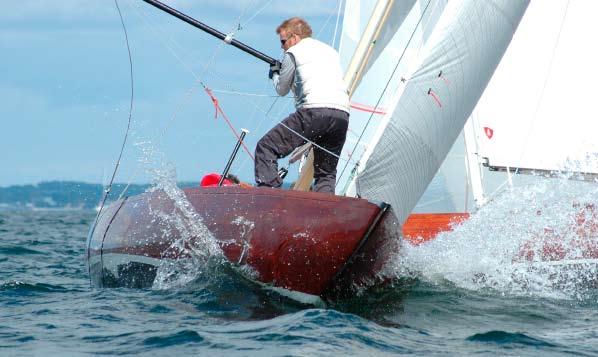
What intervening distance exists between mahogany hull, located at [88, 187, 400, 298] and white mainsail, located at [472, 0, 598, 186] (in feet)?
12.3

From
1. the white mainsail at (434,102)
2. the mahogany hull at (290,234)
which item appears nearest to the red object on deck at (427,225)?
the white mainsail at (434,102)

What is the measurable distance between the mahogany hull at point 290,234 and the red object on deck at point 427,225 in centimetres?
257

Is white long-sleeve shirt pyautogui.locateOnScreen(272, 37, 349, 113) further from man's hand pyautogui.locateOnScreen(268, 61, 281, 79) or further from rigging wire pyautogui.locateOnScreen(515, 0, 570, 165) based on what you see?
rigging wire pyautogui.locateOnScreen(515, 0, 570, 165)

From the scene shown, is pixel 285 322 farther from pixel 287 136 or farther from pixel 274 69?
pixel 274 69

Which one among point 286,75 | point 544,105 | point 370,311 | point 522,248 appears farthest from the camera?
point 544,105

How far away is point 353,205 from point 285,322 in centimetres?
71

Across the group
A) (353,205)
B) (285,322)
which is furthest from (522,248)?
(285,322)

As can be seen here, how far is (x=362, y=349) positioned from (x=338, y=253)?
2.96 ft

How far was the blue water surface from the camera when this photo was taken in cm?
497

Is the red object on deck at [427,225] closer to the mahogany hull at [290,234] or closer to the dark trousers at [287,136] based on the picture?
the dark trousers at [287,136]

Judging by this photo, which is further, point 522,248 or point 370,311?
point 522,248

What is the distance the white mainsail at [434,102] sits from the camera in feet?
20.9

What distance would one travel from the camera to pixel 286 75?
21.2 ft

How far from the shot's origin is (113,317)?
5754mm
